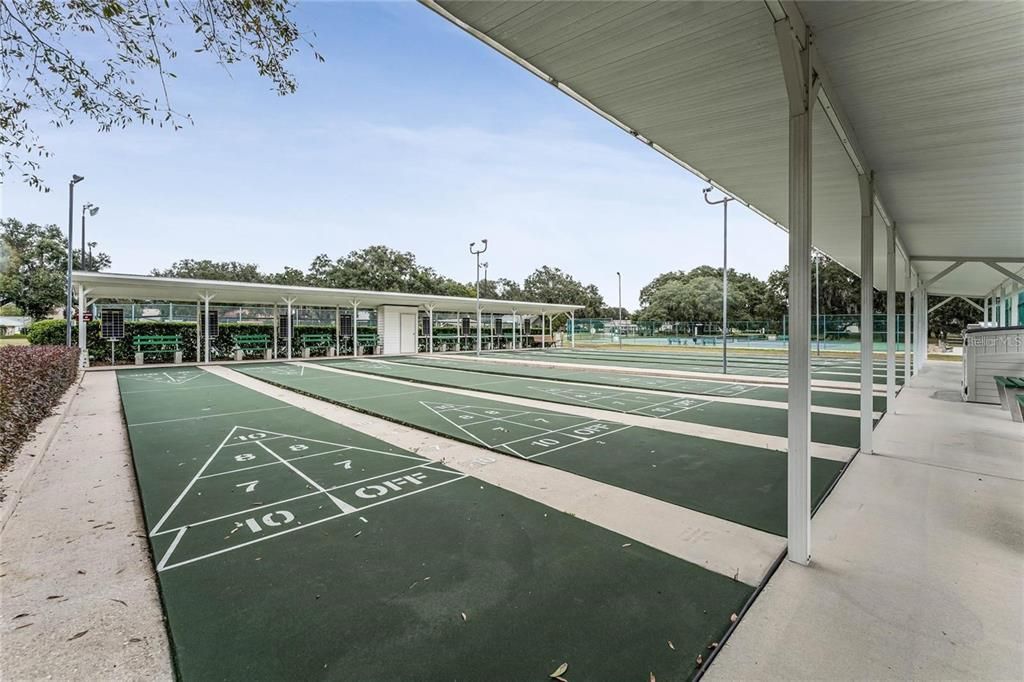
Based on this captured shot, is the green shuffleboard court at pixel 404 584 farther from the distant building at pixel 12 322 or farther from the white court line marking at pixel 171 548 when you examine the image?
the distant building at pixel 12 322

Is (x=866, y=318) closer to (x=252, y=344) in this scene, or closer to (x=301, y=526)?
(x=301, y=526)

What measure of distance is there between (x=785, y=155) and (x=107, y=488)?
29.8 feet

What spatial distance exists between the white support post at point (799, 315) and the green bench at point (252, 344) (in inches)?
920

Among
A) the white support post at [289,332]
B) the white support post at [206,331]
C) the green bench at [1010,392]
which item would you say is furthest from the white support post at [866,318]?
the white support post at [206,331]

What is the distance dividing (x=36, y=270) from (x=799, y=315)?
48.6m

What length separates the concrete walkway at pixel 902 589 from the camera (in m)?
2.11

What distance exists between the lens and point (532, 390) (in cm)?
1145

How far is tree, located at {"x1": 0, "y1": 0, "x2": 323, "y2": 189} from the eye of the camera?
324 centimetres

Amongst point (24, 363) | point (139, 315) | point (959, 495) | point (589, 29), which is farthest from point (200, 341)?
point (959, 495)

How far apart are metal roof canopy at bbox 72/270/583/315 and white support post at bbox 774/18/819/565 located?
1910 centimetres

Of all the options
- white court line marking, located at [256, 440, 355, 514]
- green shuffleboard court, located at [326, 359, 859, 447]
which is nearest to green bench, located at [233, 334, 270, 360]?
green shuffleboard court, located at [326, 359, 859, 447]

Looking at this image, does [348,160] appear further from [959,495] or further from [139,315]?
[959,495]

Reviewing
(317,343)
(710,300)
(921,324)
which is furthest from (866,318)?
(710,300)

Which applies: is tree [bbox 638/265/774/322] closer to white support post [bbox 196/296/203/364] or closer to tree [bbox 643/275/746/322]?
tree [bbox 643/275/746/322]
